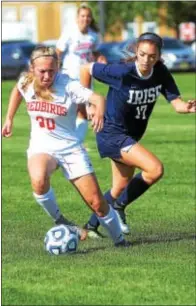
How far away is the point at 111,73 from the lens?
33.6 ft

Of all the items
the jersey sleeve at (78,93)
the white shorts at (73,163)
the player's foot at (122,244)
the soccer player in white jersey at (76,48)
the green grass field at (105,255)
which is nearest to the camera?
the green grass field at (105,255)

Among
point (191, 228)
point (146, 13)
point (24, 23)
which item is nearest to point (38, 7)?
point (24, 23)

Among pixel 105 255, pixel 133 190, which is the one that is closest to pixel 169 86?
pixel 133 190

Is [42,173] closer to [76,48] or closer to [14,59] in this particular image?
[76,48]

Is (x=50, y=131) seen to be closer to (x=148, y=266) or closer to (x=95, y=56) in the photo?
(x=148, y=266)

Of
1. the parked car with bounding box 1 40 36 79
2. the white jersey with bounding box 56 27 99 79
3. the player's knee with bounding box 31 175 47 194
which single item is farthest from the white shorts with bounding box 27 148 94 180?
the parked car with bounding box 1 40 36 79

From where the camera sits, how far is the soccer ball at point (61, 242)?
9.49 metres

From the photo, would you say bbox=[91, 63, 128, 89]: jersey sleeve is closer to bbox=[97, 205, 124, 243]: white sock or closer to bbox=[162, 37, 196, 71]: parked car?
bbox=[97, 205, 124, 243]: white sock

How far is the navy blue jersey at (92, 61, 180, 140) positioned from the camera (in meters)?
10.2

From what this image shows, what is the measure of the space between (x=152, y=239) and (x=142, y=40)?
5.86 feet

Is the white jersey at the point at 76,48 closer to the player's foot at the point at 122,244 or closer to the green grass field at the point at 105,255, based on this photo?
the green grass field at the point at 105,255

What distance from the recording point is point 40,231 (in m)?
10.8

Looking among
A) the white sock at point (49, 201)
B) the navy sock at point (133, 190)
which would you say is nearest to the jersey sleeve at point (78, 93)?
the white sock at point (49, 201)

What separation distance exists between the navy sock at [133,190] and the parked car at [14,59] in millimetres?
38178
